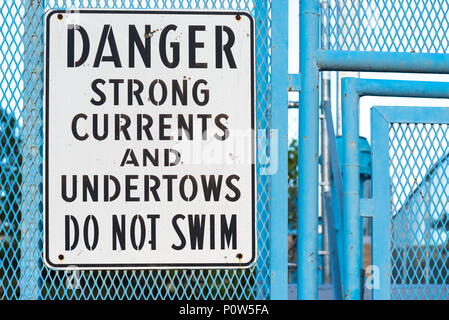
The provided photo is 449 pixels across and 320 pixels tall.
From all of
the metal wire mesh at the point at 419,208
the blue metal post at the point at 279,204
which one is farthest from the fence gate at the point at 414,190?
the blue metal post at the point at 279,204

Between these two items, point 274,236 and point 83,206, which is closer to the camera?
point 83,206

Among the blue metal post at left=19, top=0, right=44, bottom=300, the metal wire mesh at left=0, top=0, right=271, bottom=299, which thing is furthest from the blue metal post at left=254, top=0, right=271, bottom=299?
the blue metal post at left=19, top=0, right=44, bottom=300

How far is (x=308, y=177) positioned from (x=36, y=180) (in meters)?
1.22

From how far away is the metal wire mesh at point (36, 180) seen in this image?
10.4ft

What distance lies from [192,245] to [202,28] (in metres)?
0.91

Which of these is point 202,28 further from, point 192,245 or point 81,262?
point 81,262

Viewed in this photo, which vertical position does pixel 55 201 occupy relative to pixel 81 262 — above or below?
above

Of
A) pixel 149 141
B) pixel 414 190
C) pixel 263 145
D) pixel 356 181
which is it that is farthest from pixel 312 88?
pixel 149 141

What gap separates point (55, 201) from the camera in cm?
293

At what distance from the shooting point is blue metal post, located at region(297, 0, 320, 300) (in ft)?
10.5

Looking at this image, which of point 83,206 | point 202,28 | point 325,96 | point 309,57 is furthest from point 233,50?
point 325,96
